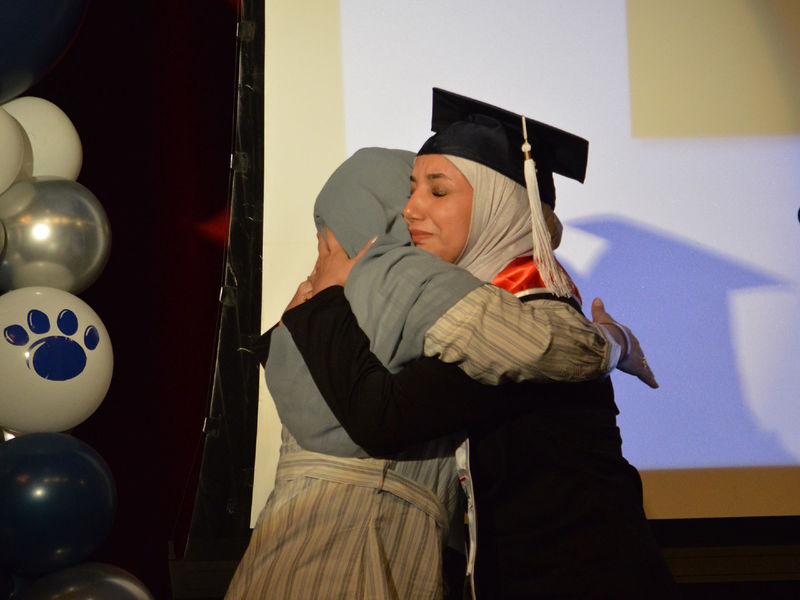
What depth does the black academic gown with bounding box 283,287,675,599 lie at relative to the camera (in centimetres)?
111

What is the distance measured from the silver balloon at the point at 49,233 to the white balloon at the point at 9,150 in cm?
7

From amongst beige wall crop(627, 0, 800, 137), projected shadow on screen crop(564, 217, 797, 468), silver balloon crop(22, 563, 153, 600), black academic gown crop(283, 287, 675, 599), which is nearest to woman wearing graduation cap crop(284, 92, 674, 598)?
black academic gown crop(283, 287, 675, 599)

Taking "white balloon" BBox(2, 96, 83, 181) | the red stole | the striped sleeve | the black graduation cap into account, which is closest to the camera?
the striped sleeve

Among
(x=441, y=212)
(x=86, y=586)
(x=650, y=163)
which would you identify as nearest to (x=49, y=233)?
(x=86, y=586)

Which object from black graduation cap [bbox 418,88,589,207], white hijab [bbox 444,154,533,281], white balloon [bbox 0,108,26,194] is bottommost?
white hijab [bbox 444,154,533,281]

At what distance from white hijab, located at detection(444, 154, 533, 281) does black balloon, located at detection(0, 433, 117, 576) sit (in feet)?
3.05

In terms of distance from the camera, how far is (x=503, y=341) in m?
1.06

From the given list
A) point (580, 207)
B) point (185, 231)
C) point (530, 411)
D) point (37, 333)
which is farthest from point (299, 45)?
point (530, 411)

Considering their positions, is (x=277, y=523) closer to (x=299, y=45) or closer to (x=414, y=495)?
(x=414, y=495)

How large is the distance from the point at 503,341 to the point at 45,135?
135 centimetres

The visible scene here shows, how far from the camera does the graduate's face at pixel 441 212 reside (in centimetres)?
133

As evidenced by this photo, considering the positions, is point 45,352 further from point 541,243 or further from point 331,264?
point 541,243

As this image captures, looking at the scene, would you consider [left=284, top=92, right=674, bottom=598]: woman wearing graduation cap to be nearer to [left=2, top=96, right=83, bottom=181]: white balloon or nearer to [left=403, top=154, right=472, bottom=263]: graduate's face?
[left=403, top=154, right=472, bottom=263]: graduate's face

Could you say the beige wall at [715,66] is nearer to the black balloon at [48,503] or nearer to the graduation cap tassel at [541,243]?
the graduation cap tassel at [541,243]
